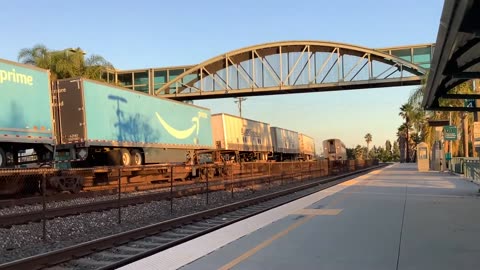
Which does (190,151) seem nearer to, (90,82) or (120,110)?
(120,110)

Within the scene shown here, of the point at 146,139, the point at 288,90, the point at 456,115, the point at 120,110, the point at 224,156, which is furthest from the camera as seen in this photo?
the point at 288,90

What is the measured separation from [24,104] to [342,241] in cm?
1239

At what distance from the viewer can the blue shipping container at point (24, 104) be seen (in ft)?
52.0

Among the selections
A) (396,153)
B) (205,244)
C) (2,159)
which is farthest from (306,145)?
(396,153)

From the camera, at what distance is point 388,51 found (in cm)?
6831

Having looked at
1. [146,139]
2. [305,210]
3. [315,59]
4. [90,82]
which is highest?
[315,59]

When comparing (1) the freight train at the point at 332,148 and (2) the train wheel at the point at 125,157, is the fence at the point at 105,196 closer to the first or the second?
(2) the train wheel at the point at 125,157

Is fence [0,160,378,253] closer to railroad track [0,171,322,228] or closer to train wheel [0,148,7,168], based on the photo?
railroad track [0,171,322,228]

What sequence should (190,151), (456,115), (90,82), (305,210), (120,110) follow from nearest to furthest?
(305,210) → (90,82) → (120,110) → (190,151) → (456,115)

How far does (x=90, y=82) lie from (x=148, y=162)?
5.97 metres

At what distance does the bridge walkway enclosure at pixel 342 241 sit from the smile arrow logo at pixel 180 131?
43.8 ft

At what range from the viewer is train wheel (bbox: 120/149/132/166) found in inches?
896

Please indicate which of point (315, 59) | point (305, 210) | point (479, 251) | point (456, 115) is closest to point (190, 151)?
point (305, 210)

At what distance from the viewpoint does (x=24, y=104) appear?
1672 centimetres
